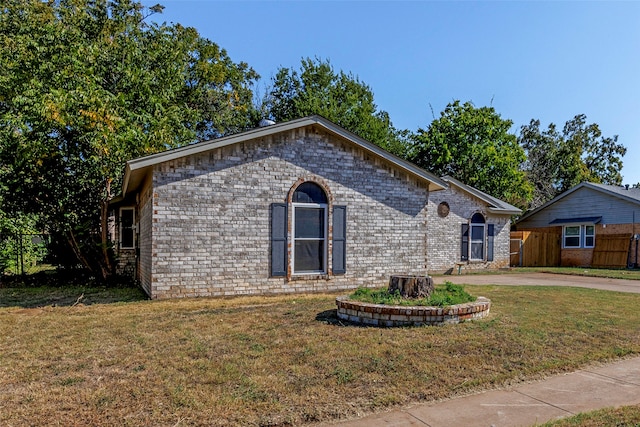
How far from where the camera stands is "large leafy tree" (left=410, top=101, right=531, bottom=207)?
29203mm

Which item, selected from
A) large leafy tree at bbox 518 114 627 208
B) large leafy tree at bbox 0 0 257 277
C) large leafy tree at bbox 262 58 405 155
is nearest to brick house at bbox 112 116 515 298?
large leafy tree at bbox 0 0 257 277

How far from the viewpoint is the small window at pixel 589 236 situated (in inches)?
950

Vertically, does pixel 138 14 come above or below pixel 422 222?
above

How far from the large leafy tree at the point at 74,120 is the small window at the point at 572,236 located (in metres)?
21.3

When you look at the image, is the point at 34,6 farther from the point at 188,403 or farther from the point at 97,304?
the point at 188,403

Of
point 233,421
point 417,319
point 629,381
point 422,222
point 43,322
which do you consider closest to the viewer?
point 233,421

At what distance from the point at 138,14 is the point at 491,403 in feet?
82.7

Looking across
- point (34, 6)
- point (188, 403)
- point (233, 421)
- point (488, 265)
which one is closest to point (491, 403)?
point (233, 421)

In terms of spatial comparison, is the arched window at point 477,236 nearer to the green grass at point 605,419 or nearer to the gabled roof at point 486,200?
the gabled roof at point 486,200

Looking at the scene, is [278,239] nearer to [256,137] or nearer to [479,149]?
[256,137]

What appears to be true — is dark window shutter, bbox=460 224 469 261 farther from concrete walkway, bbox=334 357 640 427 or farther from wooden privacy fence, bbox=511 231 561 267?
concrete walkway, bbox=334 357 640 427

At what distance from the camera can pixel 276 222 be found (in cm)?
1065

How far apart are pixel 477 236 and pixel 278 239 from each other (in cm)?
1243

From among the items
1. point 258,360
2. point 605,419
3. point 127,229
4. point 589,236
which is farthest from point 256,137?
point 589,236
